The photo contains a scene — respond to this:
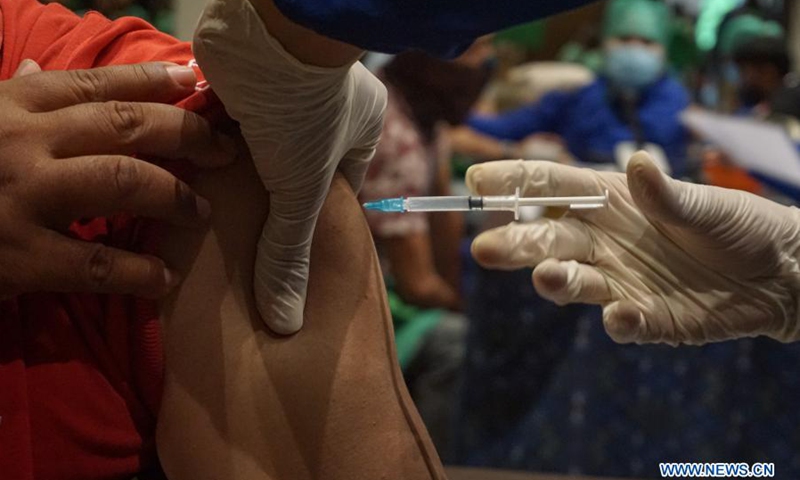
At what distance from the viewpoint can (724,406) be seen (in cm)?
202

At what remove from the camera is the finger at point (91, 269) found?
764mm

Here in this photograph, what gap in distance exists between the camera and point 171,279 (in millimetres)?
827

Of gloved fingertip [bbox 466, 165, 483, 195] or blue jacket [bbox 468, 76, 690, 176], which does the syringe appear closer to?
gloved fingertip [bbox 466, 165, 483, 195]

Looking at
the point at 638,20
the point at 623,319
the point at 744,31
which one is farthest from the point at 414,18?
the point at 744,31

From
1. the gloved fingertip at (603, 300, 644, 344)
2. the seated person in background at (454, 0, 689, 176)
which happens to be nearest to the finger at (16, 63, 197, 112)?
the gloved fingertip at (603, 300, 644, 344)

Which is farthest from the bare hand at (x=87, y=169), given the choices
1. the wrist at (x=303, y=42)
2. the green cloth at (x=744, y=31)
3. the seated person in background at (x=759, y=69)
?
the green cloth at (x=744, y=31)

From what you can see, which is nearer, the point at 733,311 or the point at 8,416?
the point at 8,416

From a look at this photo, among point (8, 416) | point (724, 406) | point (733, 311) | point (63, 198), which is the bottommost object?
point (724, 406)

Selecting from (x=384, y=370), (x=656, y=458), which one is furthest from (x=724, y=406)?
(x=384, y=370)

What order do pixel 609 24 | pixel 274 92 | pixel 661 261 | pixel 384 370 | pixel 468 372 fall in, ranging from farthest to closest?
1. pixel 609 24
2. pixel 468 372
3. pixel 661 261
4. pixel 384 370
5. pixel 274 92

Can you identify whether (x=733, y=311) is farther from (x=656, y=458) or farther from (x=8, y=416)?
(x=656, y=458)

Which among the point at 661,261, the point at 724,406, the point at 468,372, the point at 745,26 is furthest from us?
the point at 745,26

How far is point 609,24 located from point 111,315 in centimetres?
236

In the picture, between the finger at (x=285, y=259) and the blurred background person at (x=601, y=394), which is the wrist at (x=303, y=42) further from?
the blurred background person at (x=601, y=394)
